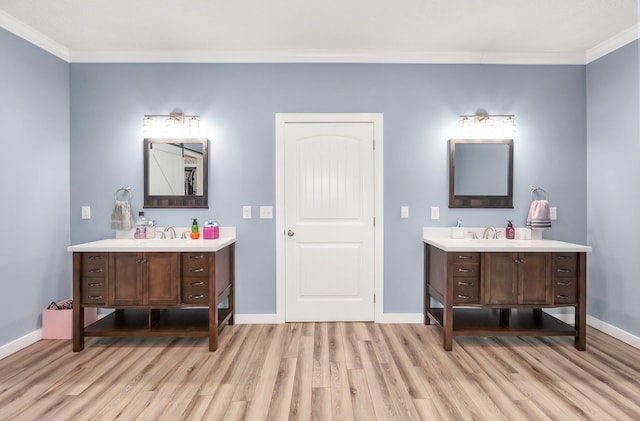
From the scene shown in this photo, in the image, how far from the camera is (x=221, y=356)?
8.48 feet

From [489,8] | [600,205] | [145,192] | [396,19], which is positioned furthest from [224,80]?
→ [600,205]

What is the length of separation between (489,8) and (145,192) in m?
3.27

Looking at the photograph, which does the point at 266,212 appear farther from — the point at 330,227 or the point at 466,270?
the point at 466,270

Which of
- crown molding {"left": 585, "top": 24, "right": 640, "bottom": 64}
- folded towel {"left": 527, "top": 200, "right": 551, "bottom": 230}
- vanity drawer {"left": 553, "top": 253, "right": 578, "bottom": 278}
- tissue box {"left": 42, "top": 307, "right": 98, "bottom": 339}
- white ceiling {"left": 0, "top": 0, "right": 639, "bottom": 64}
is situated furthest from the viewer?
folded towel {"left": 527, "top": 200, "right": 551, "bottom": 230}

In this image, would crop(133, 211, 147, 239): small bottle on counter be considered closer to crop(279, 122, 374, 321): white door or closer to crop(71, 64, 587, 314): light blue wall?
crop(71, 64, 587, 314): light blue wall

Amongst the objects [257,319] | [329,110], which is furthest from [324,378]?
[329,110]

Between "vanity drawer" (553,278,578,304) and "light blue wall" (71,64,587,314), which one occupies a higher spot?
"light blue wall" (71,64,587,314)

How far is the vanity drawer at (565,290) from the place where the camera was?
267cm

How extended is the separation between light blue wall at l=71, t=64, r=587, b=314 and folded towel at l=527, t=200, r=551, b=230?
0.51ft

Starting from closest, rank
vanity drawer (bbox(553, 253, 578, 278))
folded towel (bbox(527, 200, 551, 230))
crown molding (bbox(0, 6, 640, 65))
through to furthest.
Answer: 1. vanity drawer (bbox(553, 253, 578, 278))
2. folded towel (bbox(527, 200, 551, 230))
3. crown molding (bbox(0, 6, 640, 65))

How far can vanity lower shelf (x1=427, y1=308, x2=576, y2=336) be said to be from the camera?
270 cm

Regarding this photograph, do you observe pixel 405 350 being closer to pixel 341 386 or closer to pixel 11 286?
pixel 341 386

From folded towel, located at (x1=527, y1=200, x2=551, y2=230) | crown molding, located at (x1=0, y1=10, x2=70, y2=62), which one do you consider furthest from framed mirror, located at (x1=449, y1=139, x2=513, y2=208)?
crown molding, located at (x1=0, y1=10, x2=70, y2=62)

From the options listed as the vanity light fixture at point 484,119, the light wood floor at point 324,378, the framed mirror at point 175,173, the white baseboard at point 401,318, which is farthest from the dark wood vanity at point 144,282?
the vanity light fixture at point 484,119
